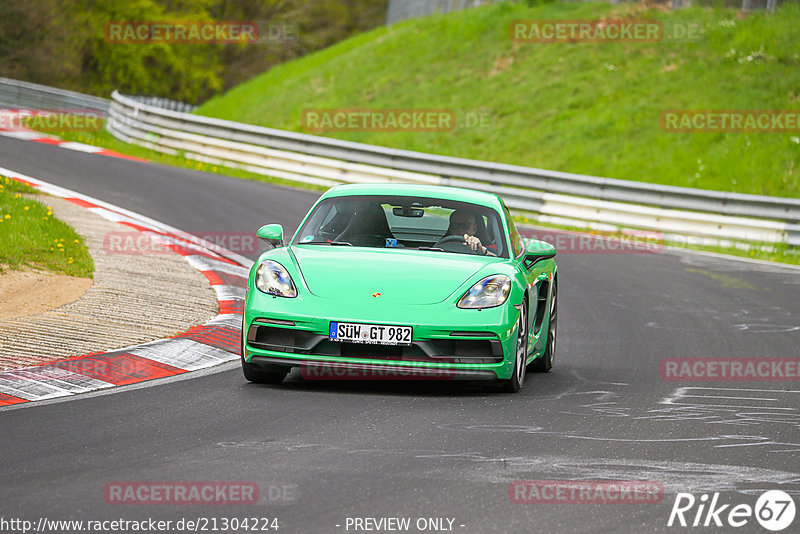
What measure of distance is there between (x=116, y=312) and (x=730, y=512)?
6.19m

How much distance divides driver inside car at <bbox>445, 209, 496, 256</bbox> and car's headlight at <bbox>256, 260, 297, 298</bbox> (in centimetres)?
146

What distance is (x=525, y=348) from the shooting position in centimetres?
822

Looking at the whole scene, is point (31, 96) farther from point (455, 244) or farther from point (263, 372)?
point (263, 372)

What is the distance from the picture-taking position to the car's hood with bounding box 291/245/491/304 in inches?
298

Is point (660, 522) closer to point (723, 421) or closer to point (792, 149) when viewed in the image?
point (723, 421)

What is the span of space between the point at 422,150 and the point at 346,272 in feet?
69.9

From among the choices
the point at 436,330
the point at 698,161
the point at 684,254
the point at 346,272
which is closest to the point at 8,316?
the point at 346,272

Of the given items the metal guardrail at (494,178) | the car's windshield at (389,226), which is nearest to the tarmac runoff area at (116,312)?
the car's windshield at (389,226)

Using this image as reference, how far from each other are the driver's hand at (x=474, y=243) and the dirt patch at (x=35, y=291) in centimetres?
359

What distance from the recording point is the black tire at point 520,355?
791 cm
